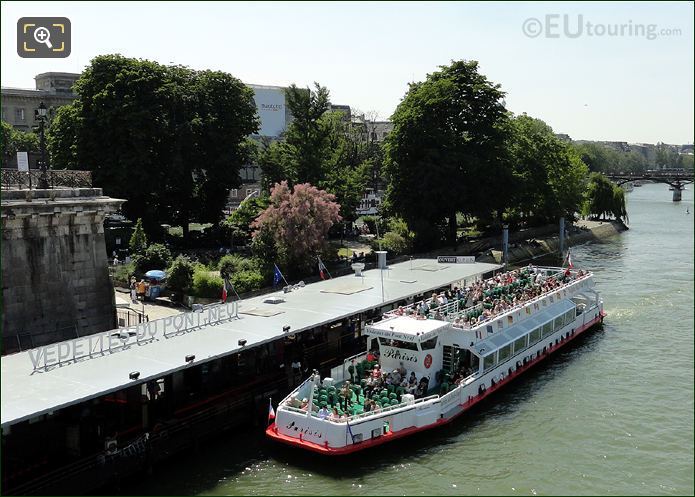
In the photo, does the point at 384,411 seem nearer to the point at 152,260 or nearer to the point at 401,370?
the point at 401,370

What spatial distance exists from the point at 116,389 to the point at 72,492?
3.07 m

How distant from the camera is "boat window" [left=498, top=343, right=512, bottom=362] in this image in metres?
31.3

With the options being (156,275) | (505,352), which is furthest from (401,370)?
(156,275)

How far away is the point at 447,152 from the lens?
63.9 metres

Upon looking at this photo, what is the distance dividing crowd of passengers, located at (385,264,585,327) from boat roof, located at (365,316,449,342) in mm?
760

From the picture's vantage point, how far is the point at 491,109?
67062 mm

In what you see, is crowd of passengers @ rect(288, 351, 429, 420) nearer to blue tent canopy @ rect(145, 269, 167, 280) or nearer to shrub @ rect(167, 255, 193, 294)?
shrub @ rect(167, 255, 193, 294)

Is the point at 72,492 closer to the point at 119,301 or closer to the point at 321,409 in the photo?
the point at 321,409

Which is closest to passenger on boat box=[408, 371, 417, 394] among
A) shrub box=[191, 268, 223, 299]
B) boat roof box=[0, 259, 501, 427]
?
boat roof box=[0, 259, 501, 427]

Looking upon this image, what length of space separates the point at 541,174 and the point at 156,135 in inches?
1621

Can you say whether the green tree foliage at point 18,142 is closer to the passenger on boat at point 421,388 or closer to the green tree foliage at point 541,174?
the green tree foliage at point 541,174

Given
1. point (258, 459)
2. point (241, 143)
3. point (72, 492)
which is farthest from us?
point (241, 143)

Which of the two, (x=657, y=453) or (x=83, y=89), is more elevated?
(x=83, y=89)

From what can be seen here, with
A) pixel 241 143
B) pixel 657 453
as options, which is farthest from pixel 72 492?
pixel 241 143
